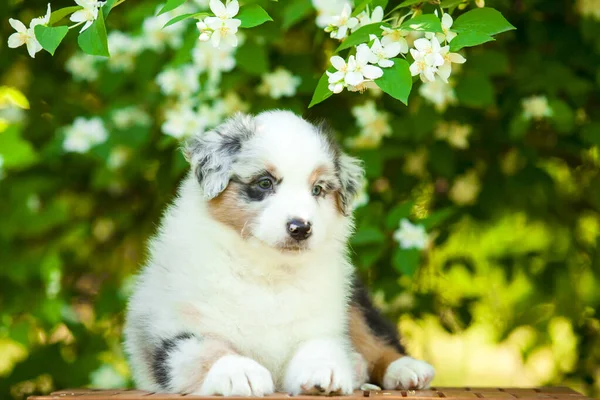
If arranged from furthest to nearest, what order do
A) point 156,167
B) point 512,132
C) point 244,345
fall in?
1. point 156,167
2. point 512,132
3. point 244,345

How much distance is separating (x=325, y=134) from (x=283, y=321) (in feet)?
2.66

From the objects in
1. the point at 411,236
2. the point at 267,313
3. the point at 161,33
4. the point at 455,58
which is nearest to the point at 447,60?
the point at 455,58

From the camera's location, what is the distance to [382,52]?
279 centimetres

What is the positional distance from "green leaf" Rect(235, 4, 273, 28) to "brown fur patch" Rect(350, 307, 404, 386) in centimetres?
137

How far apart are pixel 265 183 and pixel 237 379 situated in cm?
82

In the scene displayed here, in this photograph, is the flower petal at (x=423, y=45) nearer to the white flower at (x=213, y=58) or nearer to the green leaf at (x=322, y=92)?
the green leaf at (x=322, y=92)

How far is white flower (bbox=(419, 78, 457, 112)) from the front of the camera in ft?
14.8

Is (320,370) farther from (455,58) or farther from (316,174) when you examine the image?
(455,58)

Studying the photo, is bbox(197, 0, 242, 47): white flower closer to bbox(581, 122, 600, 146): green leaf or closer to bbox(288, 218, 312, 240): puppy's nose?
bbox(288, 218, 312, 240): puppy's nose

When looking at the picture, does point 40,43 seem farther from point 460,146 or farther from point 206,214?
point 460,146

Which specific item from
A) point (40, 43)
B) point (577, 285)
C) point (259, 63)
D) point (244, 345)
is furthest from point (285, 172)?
point (577, 285)

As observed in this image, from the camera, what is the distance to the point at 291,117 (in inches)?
139

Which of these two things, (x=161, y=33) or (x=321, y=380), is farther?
(x=161, y=33)

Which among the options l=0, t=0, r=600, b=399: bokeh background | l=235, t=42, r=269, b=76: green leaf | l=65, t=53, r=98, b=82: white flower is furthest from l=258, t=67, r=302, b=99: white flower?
l=65, t=53, r=98, b=82: white flower
